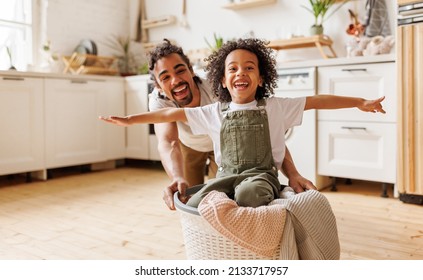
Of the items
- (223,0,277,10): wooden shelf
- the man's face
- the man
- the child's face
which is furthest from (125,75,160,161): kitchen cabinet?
the child's face

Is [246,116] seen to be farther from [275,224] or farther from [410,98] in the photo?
[410,98]

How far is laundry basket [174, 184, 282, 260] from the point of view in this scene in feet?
3.29

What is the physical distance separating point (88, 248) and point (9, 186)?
1.53m

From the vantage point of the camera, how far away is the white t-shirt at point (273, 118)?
1.26 m

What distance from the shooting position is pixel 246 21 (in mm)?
3393

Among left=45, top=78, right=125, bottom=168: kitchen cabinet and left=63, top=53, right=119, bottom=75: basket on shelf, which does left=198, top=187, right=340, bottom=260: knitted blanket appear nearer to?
left=45, top=78, right=125, bottom=168: kitchen cabinet

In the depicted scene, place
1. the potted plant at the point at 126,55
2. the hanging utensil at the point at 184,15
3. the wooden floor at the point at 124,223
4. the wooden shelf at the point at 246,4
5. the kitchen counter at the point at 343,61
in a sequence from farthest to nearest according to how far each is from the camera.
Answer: the potted plant at the point at 126,55 < the hanging utensil at the point at 184,15 < the wooden shelf at the point at 246,4 < the kitchen counter at the point at 343,61 < the wooden floor at the point at 124,223

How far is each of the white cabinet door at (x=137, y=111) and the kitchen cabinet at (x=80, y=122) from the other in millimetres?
61

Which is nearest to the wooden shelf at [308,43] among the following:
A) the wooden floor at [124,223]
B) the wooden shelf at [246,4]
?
the wooden shelf at [246,4]

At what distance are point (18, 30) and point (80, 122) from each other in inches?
38.1

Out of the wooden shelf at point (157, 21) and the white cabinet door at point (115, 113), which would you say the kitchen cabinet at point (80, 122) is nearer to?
the white cabinet door at point (115, 113)

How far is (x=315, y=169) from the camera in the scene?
2.52 meters
